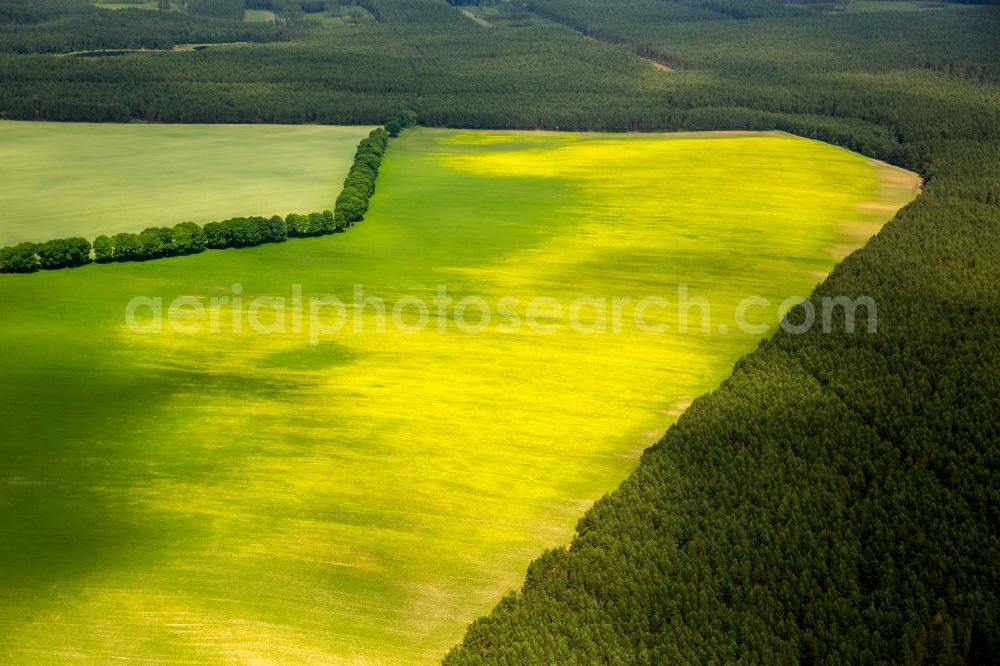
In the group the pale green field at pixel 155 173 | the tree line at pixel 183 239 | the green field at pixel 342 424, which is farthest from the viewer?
the pale green field at pixel 155 173

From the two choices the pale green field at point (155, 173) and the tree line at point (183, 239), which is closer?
the tree line at point (183, 239)

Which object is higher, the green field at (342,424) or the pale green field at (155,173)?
the pale green field at (155,173)

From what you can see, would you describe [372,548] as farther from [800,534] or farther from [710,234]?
[710,234]

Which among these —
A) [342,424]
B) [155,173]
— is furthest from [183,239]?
[342,424]

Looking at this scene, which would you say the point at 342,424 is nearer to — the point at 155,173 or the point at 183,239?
the point at 183,239

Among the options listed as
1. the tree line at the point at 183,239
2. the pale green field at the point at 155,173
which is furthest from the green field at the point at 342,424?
the pale green field at the point at 155,173

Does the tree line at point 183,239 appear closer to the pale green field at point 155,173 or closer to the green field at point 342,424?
the green field at point 342,424

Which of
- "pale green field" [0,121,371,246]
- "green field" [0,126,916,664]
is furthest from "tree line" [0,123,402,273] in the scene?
"pale green field" [0,121,371,246]
